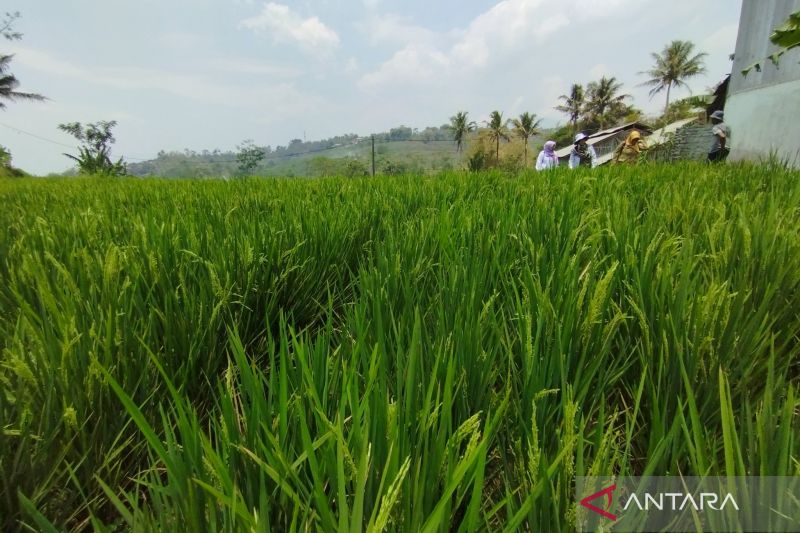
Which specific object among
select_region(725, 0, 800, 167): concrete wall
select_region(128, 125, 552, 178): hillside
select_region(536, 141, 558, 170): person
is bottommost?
select_region(536, 141, 558, 170): person

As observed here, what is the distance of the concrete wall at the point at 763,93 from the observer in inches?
223

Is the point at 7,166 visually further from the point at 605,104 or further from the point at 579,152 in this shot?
the point at 605,104

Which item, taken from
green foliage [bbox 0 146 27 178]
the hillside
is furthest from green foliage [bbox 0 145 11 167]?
the hillside

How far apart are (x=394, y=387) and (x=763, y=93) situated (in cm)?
859

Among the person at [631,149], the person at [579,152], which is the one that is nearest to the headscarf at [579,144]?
the person at [579,152]

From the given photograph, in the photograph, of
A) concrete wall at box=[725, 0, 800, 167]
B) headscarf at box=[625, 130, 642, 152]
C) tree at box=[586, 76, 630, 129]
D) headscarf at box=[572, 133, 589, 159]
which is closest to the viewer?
concrete wall at box=[725, 0, 800, 167]

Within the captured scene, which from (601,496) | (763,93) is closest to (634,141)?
(763,93)

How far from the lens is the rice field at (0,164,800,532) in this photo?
0.42 metres

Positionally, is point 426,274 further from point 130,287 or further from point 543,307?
point 130,287

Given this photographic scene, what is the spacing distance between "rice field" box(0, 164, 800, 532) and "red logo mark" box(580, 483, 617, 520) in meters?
0.02

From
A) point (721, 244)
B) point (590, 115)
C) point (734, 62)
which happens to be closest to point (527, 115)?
point (590, 115)

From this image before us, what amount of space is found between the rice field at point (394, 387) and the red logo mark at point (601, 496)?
21mm

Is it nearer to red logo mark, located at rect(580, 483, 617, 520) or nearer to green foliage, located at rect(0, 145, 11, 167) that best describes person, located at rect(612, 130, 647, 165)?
red logo mark, located at rect(580, 483, 617, 520)

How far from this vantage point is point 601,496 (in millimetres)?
425
